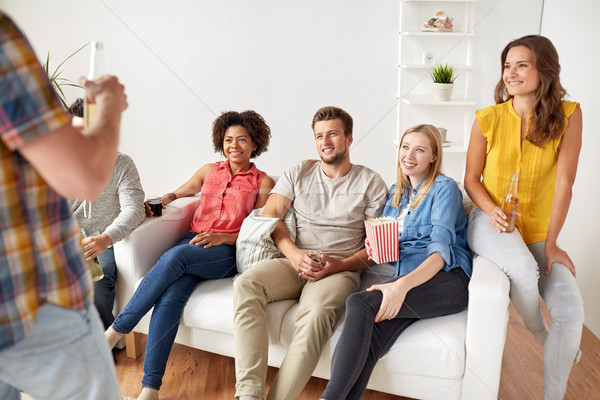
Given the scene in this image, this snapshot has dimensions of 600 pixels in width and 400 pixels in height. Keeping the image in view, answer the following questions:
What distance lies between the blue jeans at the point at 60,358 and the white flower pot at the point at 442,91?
93.3 inches

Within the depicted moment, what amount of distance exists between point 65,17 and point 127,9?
0.35 m

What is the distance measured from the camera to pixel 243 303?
1.70 metres

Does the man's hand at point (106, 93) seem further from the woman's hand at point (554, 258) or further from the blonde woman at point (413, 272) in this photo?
the woman's hand at point (554, 258)

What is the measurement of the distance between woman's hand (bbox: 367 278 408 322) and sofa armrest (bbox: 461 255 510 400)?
0.20 m

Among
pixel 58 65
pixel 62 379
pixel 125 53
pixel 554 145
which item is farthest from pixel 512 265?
pixel 58 65

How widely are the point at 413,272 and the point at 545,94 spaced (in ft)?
2.35

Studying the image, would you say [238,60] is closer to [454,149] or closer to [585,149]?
[454,149]

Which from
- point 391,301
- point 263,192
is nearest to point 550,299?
point 391,301

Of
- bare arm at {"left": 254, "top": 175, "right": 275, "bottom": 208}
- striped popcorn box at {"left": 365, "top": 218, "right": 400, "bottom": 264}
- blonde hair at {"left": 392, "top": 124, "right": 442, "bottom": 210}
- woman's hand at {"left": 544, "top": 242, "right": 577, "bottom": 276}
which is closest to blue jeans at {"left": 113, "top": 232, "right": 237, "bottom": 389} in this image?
bare arm at {"left": 254, "top": 175, "right": 275, "bottom": 208}

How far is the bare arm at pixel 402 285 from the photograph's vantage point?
159 centimetres

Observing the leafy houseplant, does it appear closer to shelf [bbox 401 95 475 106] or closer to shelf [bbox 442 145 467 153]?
shelf [bbox 401 95 475 106]

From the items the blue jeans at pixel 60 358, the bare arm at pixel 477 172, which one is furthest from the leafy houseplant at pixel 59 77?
the blue jeans at pixel 60 358

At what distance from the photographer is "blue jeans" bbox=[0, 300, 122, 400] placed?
78 cm

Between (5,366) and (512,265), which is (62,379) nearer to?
(5,366)
